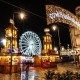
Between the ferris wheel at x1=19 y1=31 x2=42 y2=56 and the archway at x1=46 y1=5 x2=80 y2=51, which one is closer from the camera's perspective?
the archway at x1=46 y1=5 x2=80 y2=51

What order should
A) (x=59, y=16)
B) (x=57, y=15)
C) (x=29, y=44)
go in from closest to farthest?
1. (x=57, y=15)
2. (x=59, y=16)
3. (x=29, y=44)

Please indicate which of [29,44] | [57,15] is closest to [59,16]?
[57,15]

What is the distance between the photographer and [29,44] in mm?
65750

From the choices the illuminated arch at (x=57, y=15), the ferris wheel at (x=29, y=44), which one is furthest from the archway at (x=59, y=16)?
the ferris wheel at (x=29, y=44)

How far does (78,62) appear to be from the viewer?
44.2 metres

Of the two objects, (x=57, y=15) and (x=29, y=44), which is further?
(x=29, y=44)

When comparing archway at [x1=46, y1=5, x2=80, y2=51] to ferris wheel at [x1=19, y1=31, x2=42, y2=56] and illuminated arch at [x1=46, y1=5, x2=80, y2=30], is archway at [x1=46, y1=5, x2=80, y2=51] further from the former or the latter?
ferris wheel at [x1=19, y1=31, x2=42, y2=56]

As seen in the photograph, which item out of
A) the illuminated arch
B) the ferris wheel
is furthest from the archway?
the ferris wheel

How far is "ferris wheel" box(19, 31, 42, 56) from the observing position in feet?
212

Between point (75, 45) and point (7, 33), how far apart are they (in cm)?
2296

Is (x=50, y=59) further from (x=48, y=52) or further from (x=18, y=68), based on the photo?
(x=18, y=68)

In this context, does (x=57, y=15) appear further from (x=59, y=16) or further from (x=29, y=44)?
(x=29, y=44)

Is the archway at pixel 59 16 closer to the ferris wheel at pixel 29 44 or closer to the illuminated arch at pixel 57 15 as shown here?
the illuminated arch at pixel 57 15

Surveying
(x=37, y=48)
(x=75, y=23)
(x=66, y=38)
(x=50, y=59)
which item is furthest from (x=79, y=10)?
(x=66, y=38)
